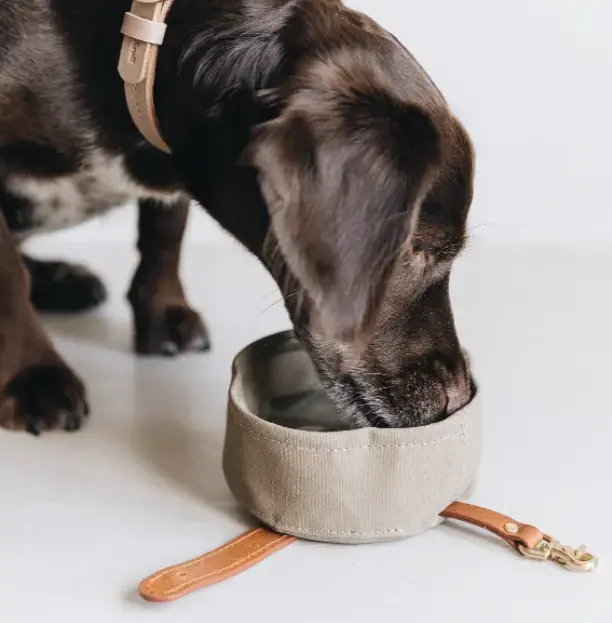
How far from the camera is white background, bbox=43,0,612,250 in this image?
204 cm

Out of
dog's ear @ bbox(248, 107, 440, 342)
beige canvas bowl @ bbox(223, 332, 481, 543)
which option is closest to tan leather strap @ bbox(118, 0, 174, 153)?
dog's ear @ bbox(248, 107, 440, 342)

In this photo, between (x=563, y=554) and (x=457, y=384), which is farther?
(x=457, y=384)

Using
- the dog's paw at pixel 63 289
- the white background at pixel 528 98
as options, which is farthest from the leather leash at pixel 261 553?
the white background at pixel 528 98

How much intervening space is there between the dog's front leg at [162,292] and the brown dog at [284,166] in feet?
0.39

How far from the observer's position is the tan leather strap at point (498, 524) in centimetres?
103

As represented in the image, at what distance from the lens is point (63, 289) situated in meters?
1.81

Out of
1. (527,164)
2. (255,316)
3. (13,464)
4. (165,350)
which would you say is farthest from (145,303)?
(527,164)

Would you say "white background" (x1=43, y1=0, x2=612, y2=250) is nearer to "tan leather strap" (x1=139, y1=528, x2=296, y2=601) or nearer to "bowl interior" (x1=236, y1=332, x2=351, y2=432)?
"bowl interior" (x1=236, y1=332, x2=351, y2=432)

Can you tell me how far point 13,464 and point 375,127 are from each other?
663mm

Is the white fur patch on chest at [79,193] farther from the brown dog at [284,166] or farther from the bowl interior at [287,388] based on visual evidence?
the bowl interior at [287,388]

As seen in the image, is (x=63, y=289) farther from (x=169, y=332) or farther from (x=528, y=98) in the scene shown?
(x=528, y=98)

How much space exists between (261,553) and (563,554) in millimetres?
333

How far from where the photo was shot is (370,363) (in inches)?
44.3

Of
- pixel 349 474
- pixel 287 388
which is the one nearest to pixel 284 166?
pixel 349 474
